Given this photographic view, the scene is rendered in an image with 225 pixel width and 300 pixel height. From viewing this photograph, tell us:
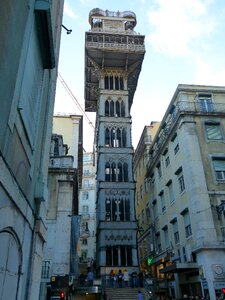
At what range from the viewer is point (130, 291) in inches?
1073

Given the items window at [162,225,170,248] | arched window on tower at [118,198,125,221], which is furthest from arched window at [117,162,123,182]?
window at [162,225,170,248]

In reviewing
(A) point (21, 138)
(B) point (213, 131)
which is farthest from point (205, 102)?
(A) point (21, 138)

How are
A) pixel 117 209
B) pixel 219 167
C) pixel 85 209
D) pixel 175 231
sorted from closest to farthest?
pixel 219 167 → pixel 175 231 → pixel 117 209 → pixel 85 209

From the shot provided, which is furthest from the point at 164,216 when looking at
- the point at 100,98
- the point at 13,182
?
the point at 13,182

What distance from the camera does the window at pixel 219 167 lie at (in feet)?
87.7

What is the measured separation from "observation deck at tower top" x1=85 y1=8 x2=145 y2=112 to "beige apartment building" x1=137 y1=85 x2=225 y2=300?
1869 cm

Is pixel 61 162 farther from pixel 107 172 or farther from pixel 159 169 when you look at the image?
pixel 107 172

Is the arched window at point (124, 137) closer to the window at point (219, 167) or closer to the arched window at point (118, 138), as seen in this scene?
the arched window at point (118, 138)

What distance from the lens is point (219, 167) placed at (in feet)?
89.1

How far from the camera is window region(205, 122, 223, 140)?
28922 mm

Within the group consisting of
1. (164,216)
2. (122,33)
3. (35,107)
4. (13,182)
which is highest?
(122,33)

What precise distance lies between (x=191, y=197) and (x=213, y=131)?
7671 millimetres

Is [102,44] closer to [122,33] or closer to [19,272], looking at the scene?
[122,33]

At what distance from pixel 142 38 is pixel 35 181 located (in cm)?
4805
